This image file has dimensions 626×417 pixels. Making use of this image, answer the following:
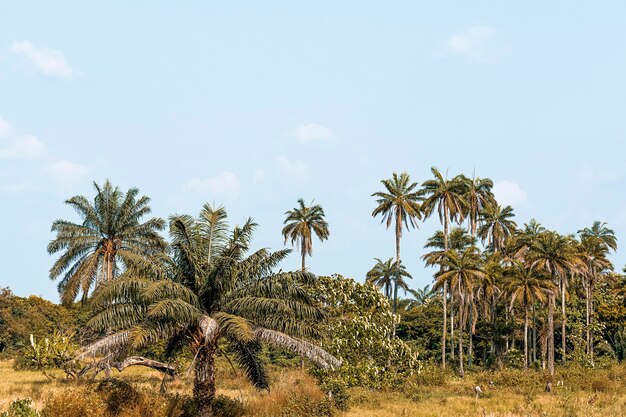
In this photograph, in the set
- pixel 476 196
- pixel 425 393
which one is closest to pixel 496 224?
pixel 476 196

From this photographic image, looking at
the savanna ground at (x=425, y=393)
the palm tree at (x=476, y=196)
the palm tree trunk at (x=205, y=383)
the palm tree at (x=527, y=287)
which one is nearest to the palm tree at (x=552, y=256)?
the palm tree at (x=527, y=287)

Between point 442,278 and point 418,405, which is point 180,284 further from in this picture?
point 442,278

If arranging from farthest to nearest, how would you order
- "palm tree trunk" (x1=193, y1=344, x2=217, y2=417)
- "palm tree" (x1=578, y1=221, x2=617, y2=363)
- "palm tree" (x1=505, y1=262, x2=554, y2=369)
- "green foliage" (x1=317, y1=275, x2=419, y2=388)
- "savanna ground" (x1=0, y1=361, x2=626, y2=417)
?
"palm tree" (x1=578, y1=221, x2=617, y2=363)
"palm tree" (x1=505, y1=262, x2=554, y2=369)
"green foliage" (x1=317, y1=275, x2=419, y2=388)
"savanna ground" (x1=0, y1=361, x2=626, y2=417)
"palm tree trunk" (x1=193, y1=344, x2=217, y2=417)

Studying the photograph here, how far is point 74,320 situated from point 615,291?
6168 cm

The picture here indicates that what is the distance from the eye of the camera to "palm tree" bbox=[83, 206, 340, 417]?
936 inches

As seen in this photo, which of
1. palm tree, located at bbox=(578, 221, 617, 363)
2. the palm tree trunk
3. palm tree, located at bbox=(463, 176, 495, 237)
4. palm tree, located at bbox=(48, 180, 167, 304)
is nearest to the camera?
the palm tree trunk

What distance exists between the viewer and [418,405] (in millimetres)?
36281

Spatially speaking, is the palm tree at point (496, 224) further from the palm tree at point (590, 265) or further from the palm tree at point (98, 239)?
the palm tree at point (98, 239)

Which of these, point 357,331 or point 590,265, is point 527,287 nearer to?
point 590,265

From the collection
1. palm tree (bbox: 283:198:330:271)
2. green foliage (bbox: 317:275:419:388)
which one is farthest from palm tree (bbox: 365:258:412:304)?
green foliage (bbox: 317:275:419:388)

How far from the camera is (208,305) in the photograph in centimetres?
2616

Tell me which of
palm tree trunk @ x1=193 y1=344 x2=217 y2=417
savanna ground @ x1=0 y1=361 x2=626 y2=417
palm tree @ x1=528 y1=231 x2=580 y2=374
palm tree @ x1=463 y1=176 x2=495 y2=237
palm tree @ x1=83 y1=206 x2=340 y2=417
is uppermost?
palm tree @ x1=463 y1=176 x2=495 y2=237

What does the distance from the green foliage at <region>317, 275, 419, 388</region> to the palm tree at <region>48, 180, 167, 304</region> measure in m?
15.2

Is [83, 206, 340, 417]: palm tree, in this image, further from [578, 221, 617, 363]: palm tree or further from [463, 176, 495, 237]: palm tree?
[463, 176, 495, 237]: palm tree
